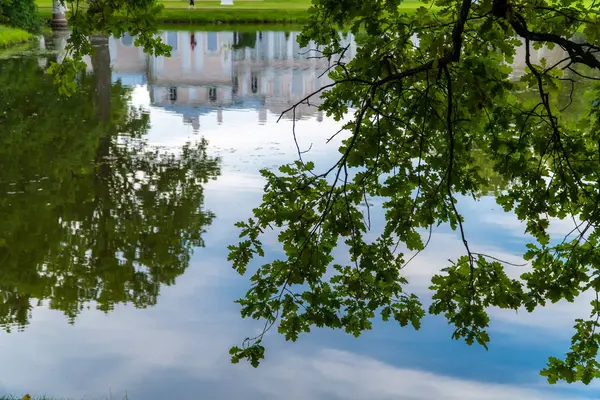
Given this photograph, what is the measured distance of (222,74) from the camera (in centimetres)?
3180

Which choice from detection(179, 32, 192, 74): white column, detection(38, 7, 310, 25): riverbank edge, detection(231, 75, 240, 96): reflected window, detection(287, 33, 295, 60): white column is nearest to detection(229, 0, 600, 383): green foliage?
detection(231, 75, 240, 96): reflected window

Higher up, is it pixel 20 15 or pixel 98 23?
pixel 20 15

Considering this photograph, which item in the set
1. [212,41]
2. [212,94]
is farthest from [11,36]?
[212,94]

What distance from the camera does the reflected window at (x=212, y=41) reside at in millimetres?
38875

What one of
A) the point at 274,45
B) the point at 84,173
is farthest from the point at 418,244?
the point at 274,45

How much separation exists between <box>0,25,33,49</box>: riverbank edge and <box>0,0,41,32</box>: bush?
63cm

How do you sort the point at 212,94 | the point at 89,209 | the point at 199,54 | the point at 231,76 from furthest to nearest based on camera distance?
the point at 199,54
the point at 231,76
the point at 212,94
the point at 89,209

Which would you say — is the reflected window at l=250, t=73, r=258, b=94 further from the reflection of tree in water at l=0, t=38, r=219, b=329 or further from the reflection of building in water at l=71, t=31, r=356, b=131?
the reflection of tree in water at l=0, t=38, r=219, b=329

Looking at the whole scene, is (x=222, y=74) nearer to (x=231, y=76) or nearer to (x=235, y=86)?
(x=231, y=76)

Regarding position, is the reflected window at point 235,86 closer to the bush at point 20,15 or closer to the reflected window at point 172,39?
the reflected window at point 172,39

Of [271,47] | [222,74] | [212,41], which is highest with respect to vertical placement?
[212,41]

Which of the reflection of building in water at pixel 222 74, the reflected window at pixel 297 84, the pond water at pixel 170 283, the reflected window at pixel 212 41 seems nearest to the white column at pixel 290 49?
the reflection of building in water at pixel 222 74

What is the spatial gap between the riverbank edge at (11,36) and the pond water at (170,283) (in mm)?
17012

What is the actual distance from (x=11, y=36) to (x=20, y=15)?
313cm
